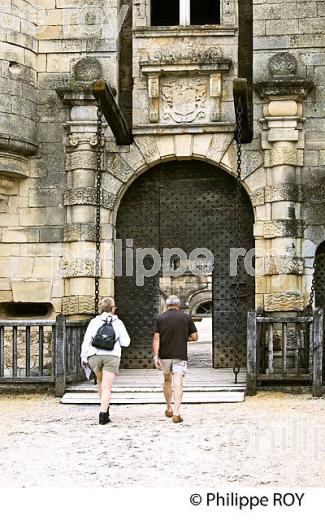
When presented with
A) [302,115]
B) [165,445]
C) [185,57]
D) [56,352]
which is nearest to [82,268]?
[56,352]

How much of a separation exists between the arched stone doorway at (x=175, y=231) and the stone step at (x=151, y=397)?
98.6 inches

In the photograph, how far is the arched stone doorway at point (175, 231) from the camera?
13.9 metres

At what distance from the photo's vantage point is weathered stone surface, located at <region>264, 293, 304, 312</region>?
510 inches

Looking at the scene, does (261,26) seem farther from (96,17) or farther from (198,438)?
(198,438)

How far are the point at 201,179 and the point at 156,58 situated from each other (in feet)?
6.50

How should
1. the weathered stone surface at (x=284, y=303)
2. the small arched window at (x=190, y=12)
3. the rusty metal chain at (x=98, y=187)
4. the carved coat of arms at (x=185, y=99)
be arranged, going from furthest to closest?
the small arched window at (x=190, y=12) < the carved coat of arms at (x=185, y=99) < the weathered stone surface at (x=284, y=303) < the rusty metal chain at (x=98, y=187)

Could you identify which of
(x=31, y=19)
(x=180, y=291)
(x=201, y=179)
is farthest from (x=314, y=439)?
(x=180, y=291)

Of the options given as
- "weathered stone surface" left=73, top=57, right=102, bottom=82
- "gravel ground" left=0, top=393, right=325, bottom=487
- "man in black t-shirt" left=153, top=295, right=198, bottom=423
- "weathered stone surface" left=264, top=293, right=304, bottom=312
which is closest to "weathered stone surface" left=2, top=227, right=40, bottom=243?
"weathered stone surface" left=73, top=57, right=102, bottom=82

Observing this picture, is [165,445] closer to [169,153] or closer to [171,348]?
[171,348]

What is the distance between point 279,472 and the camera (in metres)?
7.21

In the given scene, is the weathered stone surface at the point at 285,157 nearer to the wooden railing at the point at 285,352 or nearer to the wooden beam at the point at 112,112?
the wooden beam at the point at 112,112

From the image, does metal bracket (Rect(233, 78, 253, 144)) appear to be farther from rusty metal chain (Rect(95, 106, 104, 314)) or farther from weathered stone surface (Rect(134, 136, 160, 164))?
rusty metal chain (Rect(95, 106, 104, 314))

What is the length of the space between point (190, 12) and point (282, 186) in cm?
330

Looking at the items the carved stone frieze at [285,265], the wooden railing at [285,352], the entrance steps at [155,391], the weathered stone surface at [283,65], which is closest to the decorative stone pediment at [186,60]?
the weathered stone surface at [283,65]
